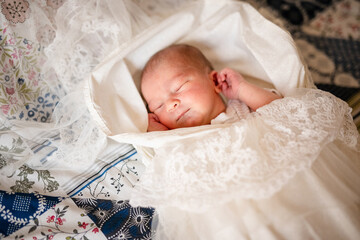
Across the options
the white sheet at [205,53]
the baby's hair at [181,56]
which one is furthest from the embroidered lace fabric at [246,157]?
the baby's hair at [181,56]

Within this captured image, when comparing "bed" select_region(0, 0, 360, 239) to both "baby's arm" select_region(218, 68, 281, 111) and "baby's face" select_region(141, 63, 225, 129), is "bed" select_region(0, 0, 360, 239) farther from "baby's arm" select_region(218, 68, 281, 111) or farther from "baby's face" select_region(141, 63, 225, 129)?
"baby's arm" select_region(218, 68, 281, 111)

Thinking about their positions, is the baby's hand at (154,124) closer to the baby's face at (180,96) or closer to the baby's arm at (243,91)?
the baby's face at (180,96)

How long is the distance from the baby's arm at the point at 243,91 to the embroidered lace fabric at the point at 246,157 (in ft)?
0.52

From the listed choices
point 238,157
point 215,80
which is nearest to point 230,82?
point 215,80

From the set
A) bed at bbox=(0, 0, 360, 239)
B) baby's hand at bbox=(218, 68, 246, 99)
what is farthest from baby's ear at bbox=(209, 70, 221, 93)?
bed at bbox=(0, 0, 360, 239)

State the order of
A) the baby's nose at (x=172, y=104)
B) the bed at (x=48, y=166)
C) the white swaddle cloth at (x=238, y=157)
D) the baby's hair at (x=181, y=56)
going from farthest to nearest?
the baby's hair at (x=181, y=56), the baby's nose at (x=172, y=104), the bed at (x=48, y=166), the white swaddle cloth at (x=238, y=157)

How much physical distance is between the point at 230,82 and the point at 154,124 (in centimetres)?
37

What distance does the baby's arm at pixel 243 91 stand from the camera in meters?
1.10

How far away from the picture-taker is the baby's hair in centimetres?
118

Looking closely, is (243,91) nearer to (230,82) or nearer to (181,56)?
(230,82)

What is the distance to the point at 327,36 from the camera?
1735mm

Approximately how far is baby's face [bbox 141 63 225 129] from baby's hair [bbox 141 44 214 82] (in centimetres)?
3

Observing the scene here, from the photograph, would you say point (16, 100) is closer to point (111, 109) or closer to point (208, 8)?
point (111, 109)

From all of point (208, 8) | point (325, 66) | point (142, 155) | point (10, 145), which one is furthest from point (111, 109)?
point (325, 66)
